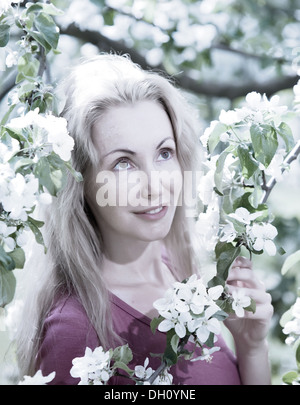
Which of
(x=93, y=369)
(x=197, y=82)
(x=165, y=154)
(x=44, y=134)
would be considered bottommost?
(x=93, y=369)

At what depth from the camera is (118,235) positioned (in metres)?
1.06

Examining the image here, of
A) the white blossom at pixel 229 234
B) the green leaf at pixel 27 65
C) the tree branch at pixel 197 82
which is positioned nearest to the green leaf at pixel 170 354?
the white blossom at pixel 229 234

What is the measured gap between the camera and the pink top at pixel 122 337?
3.05 feet

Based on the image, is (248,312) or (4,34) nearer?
(4,34)

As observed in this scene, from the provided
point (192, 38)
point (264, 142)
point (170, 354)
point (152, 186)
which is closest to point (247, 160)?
point (264, 142)

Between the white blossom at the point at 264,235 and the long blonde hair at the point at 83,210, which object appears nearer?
the white blossom at the point at 264,235

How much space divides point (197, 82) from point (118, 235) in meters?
1.14

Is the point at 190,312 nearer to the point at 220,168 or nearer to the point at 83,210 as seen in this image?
the point at 220,168

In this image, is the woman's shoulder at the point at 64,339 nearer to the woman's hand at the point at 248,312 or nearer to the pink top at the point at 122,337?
the pink top at the point at 122,337

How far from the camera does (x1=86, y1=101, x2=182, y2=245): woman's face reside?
96cm

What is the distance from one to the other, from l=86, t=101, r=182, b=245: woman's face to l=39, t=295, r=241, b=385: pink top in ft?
0.42

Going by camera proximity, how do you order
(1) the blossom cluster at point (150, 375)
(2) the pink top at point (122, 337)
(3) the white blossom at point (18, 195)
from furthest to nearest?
(2) the pink top at point (122, 337)
(1) the blossom cluster at point (150, 375)
(3) the white blossom at point (18, 195)

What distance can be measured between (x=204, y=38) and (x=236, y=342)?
3.99ft
